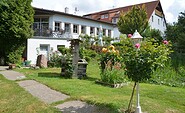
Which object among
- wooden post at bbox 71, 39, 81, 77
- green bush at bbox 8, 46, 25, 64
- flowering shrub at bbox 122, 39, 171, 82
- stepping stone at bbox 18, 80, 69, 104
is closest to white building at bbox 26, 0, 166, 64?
green bush at bbox 8, 46, 25, 64

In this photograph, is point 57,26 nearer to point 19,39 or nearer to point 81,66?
point 19,39

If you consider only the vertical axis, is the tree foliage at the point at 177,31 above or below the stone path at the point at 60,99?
above

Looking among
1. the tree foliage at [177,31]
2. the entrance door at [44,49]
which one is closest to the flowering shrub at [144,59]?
the entrance door at [44,49]

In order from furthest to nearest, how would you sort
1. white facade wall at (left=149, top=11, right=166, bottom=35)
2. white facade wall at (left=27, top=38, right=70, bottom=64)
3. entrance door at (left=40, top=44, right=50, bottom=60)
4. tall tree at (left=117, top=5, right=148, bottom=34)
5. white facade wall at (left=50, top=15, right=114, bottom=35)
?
white facade wall at (left=149, top=11, right=166, bottom=35) < tall tree at (left=117, top=5, right=148, bottom=34) < white facade wall at (left=50, top=15, right=114, bottom=35) < entrance door at (left=40, top=44, right=50, bottom=60) < white facade wall at (left=27, top=38, right=70, bottom=64)

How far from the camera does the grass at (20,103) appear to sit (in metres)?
5.75

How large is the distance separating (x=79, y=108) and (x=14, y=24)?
Result: 44.4ft

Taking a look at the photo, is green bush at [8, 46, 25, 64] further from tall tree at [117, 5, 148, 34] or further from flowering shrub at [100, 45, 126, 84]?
tall tree at [117, 5, 148, 34]

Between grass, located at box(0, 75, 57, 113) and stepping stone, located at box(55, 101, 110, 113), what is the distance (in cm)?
29

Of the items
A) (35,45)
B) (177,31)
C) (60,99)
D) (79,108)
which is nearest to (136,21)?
(177,31)

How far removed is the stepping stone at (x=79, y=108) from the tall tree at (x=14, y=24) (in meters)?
12.8

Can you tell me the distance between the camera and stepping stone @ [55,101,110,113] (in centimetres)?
561

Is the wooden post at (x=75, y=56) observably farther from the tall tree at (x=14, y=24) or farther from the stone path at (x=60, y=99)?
the tall tree at (x=14, y=24)

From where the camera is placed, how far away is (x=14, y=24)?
17312 mm

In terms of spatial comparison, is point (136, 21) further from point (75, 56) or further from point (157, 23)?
point (75, 56)
